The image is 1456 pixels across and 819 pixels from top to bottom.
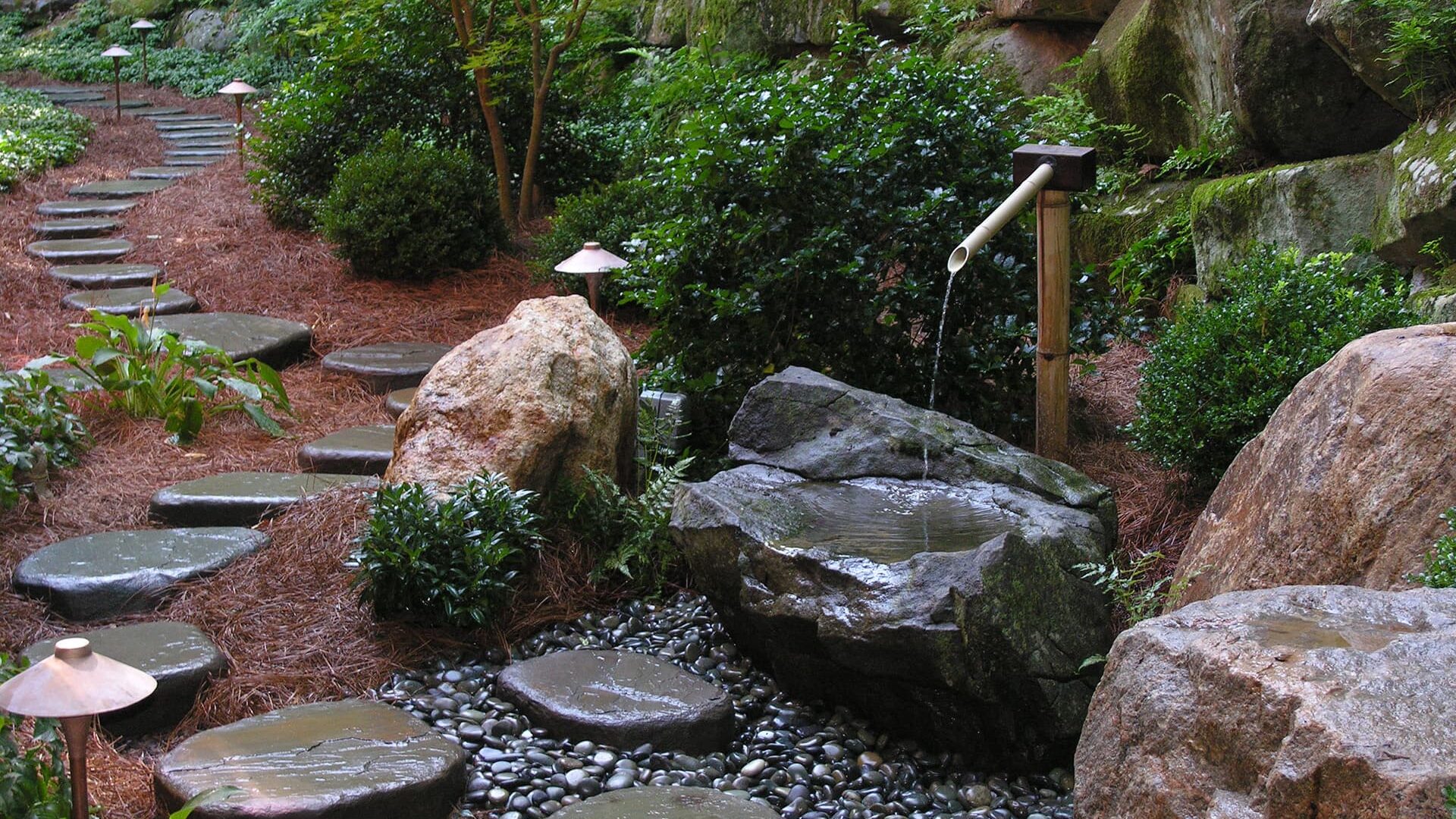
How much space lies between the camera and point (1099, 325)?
5086 millimetres

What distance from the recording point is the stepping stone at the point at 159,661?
11.7 feet

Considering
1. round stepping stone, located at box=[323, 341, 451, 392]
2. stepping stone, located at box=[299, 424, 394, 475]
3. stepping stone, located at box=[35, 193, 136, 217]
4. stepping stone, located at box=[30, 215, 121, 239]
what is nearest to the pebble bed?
stepping stone, located at box=[299, 424, 394, 475]

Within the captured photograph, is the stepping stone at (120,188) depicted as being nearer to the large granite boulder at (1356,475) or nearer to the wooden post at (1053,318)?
the wooden post at (1053,318)

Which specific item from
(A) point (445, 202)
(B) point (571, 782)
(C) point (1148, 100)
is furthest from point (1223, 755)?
(A) point (445, 202)

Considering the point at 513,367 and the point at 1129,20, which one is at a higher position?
the point at 1129,20

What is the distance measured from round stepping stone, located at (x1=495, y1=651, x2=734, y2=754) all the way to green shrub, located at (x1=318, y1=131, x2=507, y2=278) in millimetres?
4732

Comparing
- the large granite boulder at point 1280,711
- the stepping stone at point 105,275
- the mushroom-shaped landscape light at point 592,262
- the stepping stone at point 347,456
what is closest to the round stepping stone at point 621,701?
the large granite boulder at point 1280,711

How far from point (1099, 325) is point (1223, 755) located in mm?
3108

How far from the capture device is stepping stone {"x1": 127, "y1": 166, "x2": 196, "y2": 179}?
38.4 feet

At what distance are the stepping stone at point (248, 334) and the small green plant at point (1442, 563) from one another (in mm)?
5751

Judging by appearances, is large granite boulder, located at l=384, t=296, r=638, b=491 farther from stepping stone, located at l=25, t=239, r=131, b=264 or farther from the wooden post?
stepping stone, located at l=25, t=239, r=131, b=264

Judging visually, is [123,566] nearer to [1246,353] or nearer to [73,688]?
[73,688]

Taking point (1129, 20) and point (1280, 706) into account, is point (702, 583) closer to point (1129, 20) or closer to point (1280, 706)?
point (1280, 706)

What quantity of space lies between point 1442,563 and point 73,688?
2.77 meters
